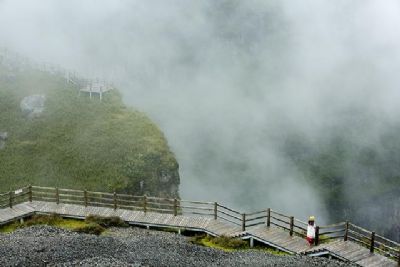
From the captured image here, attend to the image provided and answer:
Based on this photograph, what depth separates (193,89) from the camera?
147 meters

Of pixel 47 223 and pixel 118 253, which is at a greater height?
pixel 47 223

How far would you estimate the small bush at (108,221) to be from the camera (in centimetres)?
4012

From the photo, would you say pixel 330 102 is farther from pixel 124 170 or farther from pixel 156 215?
pixel 156 215

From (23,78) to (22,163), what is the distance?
59.9ft

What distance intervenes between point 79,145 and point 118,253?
32511mm

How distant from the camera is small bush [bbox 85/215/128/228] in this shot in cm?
4012

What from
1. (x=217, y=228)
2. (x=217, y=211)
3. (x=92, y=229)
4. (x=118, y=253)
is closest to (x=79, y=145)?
(x=92, y=229)

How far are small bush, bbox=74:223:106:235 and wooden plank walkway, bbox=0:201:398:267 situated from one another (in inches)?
106

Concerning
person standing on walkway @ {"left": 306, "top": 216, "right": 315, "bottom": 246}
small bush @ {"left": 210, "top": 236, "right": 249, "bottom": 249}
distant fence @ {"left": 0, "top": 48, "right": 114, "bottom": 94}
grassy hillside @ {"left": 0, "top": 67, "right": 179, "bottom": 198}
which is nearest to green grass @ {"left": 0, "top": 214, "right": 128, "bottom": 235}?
small bush @ {"left": 210, "top": 236, "right": 249, "bottom": 249}

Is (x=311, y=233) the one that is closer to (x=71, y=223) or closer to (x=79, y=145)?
(x=71, y=223)

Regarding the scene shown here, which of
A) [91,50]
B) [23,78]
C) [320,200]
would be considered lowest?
[320,200]

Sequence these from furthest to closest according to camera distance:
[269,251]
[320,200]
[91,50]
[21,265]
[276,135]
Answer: [276,135] < [320,200] < [91,50] < [269,251] < [21,265]

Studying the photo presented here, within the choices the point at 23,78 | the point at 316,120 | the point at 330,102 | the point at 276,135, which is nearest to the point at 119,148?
the point at 23,78

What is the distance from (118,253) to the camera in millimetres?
31359
